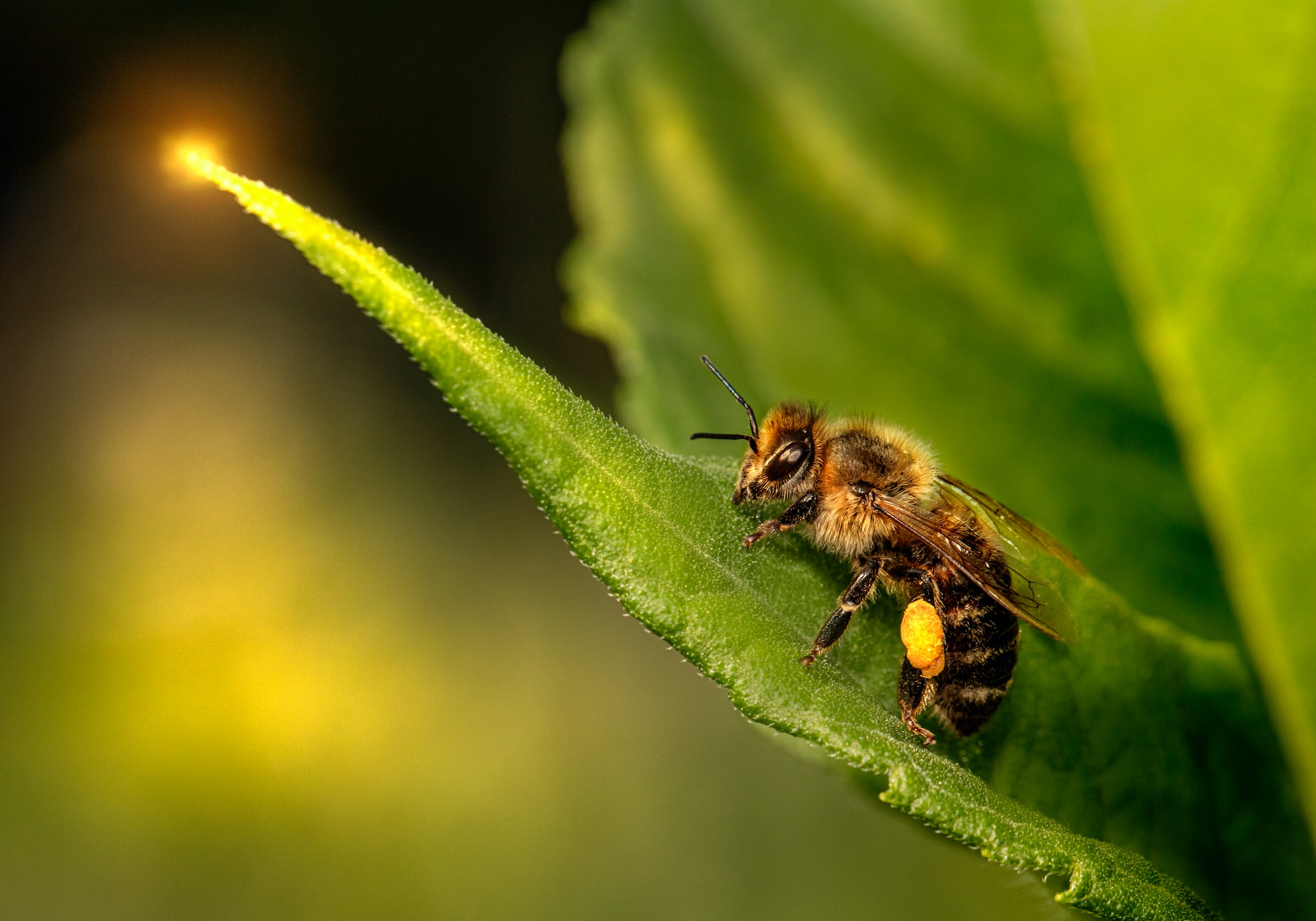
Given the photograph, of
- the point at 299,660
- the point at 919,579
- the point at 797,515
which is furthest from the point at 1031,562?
the point at 299,660

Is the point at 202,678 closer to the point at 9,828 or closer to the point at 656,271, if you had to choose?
the point at 9,828

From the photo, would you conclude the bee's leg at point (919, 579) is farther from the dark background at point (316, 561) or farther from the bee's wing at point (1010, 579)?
the dark background at point (316, 561)

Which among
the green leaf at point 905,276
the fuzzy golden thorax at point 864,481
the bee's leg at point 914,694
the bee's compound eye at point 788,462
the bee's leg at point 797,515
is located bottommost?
the bee's leg at point 914,694

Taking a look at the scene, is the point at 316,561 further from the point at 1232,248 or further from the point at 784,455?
the point at 1232,248

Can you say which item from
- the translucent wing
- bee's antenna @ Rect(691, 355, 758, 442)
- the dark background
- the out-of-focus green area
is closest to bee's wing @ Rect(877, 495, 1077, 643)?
the translucent wing

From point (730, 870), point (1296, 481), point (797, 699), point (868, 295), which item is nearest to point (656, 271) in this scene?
point (868, 295)

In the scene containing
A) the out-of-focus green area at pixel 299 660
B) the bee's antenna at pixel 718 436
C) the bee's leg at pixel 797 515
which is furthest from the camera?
the out-of-focus green area at pixel 299 660

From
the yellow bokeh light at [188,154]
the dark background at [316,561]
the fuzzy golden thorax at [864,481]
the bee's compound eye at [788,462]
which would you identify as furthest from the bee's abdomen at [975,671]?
the dark background at [316,561]
